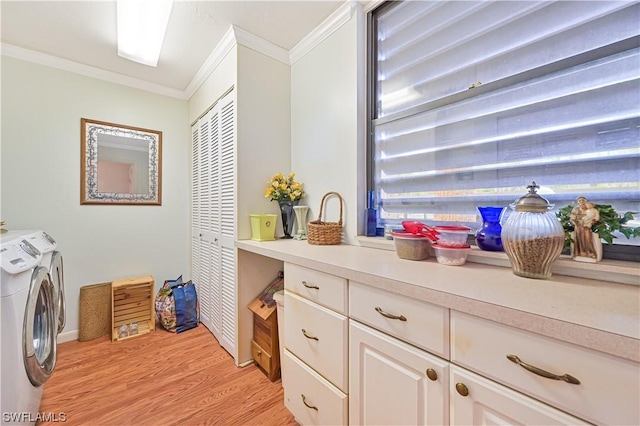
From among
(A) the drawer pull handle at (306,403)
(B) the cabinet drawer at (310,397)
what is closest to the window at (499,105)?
(B) the cabinet drawer at (310,397)

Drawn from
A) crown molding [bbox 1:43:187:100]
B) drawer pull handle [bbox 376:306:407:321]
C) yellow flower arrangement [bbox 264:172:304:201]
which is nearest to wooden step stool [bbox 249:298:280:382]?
yellow flower arrangement [bbox 264:172:304:201]

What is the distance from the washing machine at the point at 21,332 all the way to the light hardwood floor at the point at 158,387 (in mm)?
313

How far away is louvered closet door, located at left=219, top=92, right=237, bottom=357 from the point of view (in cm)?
193

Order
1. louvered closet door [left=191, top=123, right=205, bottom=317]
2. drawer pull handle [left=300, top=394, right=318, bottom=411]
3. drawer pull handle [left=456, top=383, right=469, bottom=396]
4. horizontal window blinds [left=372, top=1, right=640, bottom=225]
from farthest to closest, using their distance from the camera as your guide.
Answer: louvered closet door [left=191, top=123, right=205, bottom=317], drawer pull handle [left=300, top=394, right=318, bottom=411], horizontal window blinds [left=372, top=1, right=640, bottom=225], drawer pull handle [left=456, top=383, right=469, bottom=396]

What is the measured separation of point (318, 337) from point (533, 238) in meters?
0.91

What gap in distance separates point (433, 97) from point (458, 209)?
0.63 meters

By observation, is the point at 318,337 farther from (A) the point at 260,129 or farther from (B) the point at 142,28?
(B) the point at 142,28

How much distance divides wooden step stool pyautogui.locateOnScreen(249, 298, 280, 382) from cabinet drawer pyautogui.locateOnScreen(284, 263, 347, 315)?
50cm

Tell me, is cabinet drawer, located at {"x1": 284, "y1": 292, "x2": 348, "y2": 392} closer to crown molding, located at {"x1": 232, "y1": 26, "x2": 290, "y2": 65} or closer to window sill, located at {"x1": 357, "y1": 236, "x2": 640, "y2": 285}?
window sill, located at {"x1": 357, "y1": 236, "x2": 640, "y2": 285}

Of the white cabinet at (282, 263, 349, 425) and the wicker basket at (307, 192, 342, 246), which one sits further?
the wicker basket at (307, 192, 342, 246)

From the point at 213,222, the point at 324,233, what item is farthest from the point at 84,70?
the point at 324,233

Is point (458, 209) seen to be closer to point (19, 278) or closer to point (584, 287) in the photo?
point (584, 287)

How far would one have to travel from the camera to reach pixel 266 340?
1757 millimetres

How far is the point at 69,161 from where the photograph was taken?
2291 millimetres
